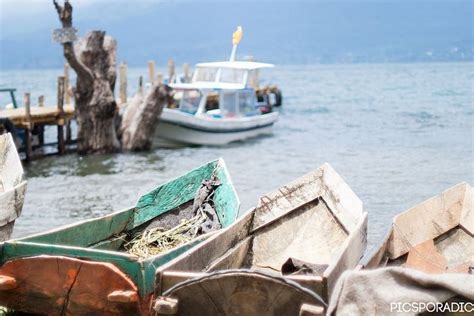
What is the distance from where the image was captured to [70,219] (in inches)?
663

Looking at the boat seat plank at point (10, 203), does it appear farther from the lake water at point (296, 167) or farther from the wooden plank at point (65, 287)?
the lake water at point (296, 167)

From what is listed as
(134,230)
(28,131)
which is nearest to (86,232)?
(134,230)

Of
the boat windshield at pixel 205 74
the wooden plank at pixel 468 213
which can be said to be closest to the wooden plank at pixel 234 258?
the wooden plank at pixel 468 213

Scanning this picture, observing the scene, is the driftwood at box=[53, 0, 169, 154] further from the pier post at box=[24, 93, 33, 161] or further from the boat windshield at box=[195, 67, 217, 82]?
the boat windshield at box=[195, 67, 217, 82]

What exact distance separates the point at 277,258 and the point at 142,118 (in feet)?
58.1

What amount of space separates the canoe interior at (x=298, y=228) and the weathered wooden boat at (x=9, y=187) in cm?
270

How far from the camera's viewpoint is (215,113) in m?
30.1

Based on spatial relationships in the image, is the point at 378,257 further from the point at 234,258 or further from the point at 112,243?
the point at 112,243

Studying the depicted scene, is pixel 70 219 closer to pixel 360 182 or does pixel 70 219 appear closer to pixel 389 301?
pixel 360 182

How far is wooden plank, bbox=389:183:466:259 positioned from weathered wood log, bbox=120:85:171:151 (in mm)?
17766

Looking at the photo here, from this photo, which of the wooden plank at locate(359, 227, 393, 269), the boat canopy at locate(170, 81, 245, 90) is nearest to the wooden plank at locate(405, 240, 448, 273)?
the wooden plank at locate(359, 227, 393, 269)

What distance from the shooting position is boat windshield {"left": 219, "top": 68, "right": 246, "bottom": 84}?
3039 centimetres

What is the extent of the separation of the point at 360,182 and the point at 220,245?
1316 cm

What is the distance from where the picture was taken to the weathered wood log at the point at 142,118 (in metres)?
25.9
